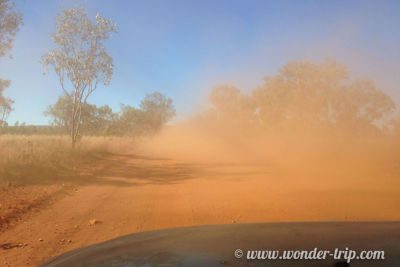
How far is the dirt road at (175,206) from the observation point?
732cm

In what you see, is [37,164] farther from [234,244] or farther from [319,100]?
[319,100]

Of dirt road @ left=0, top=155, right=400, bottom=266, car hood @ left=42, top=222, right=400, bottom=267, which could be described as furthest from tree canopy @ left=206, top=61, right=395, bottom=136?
car hood @ left=42, top=222, right=400, bottom=267

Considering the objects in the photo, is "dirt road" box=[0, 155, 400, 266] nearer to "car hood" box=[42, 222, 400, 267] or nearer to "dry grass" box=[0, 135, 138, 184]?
"dry grass" box=[0, 135, 138, 184]

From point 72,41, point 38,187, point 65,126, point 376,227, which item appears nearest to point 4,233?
point 38,187

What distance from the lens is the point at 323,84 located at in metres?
40.4

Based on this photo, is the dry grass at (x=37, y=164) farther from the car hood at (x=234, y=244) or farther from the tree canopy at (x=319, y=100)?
the tree canopy at (x=319, y=100)

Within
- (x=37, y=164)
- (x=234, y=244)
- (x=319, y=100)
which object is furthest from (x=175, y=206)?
(x=319, y=100)

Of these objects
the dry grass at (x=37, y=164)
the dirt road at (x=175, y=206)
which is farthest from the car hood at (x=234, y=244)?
the dry grass at (x=37, y=164)

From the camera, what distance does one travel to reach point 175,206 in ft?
33.3

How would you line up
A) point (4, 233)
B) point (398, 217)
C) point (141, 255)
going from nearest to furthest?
1. point (141, 255)
2. point (4, 233)
3. point (398, 217)

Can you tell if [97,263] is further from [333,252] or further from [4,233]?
[4,233]

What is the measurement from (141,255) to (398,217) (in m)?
7.71

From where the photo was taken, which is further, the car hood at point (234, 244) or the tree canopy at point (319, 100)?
the tree canopy at point (319, 100)

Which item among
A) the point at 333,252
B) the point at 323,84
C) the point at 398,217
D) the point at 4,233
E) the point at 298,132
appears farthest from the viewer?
the point at 298,132
